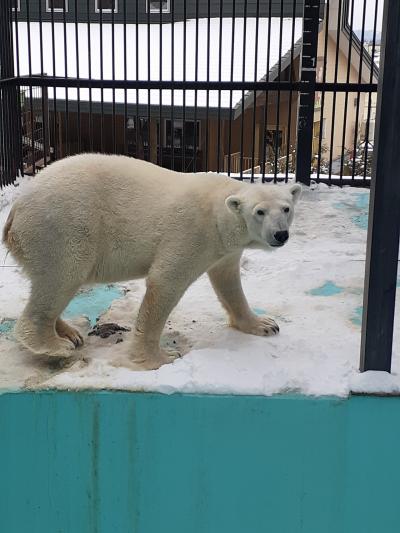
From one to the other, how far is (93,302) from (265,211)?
164 centimetres

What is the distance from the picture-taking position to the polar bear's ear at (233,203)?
11.0 feet

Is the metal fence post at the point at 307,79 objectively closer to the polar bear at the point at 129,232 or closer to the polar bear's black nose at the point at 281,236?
the polar bear at the point at 129,232

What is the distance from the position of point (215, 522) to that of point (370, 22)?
6.55 metres

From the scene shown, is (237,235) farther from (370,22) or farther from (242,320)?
(370,22)

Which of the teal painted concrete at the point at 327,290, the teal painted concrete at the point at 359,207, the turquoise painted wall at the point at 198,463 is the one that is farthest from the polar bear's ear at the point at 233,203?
the teal painted concrete at the point at 359,207

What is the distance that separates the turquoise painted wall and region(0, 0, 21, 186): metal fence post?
368 centimetres

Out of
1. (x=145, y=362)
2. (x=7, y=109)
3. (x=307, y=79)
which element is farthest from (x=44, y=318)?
(x=307, y=79)

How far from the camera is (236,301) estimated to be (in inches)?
155

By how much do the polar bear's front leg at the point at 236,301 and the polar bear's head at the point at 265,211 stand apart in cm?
47

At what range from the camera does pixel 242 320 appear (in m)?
3.97

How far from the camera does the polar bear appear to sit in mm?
3426

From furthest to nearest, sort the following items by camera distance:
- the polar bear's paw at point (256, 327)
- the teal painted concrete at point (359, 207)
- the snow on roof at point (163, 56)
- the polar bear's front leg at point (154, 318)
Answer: the snow on roof at point (163, 56)
the teal painted concrete at point (359, 207)
the polar bear's paw at point (256, 327)
the polar bear's front leg at point (154, 318)

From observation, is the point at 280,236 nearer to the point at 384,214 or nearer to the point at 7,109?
the point at 384,214

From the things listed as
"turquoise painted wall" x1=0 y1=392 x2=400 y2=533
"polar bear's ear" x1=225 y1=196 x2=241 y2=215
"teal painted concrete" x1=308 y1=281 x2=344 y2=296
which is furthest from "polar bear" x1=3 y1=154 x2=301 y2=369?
"teal painted concrete" x1=308 y1=281 x2=344 y2=296
